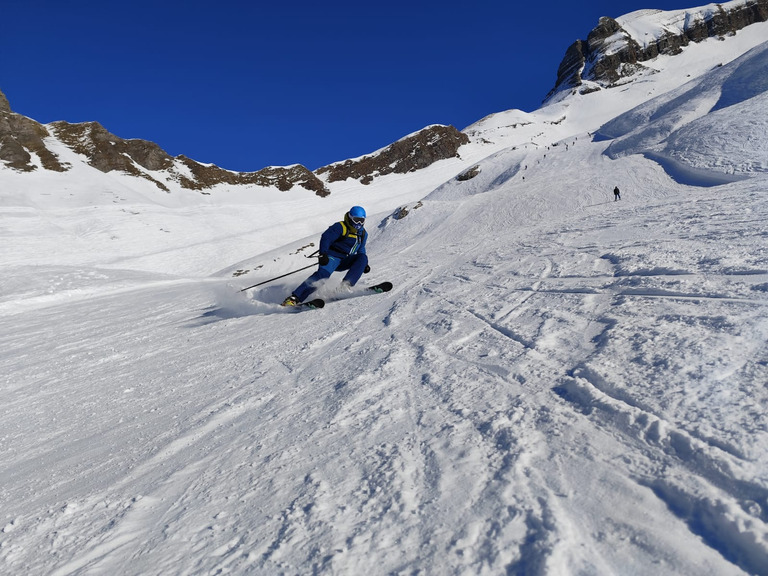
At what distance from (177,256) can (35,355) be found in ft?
110

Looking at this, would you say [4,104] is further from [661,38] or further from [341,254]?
[661,38]

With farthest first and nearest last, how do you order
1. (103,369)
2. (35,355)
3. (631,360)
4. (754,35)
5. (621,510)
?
(754,35) → (35,355) → (103,369) → (631,360) → (621,510)

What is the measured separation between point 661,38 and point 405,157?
253ft

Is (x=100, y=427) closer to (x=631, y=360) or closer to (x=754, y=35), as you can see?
(x=631, y=360)

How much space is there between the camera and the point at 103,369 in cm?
581

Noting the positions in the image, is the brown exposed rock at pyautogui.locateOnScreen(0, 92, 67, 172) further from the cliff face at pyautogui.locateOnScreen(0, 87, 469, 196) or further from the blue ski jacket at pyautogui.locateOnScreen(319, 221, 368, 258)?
the blue ski jacket at pyautogui.locateOnScreen(319, 221, 368, 258)

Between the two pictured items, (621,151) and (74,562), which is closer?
A: (74,562)

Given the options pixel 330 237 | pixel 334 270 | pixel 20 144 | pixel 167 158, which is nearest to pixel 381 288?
pixel 334 270

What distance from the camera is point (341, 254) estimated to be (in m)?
8.75

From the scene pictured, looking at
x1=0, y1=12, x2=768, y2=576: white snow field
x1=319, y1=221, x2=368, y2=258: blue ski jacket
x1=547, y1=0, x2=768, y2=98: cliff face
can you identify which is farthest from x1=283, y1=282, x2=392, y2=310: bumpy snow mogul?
x1=547, y1=0, x2=768, y2=98: cliff face

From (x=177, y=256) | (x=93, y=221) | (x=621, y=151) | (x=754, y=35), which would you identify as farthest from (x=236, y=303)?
(x=754, y=35)

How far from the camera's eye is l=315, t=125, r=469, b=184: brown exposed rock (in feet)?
253

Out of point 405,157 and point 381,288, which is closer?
point 381,288

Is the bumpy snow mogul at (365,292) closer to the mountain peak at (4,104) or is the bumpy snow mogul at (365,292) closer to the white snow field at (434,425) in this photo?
the white snow field at (434,425)
